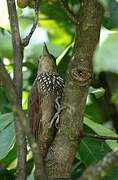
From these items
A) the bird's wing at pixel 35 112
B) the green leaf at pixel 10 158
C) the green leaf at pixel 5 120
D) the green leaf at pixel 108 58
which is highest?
the green leaf at pixel 108 58

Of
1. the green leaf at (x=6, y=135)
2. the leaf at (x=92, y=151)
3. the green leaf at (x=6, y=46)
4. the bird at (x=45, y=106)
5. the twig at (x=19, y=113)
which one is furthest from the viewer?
the green leaf at (x=6, y=46)

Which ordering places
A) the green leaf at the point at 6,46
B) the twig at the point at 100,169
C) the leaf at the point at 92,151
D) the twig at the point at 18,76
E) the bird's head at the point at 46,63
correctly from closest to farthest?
the twig at the point at 100,169
the twig at the point at 18,76
the leaf at the point at 92,151
the bird's head at the point at 46,63
the green leaf at the point at 6,46

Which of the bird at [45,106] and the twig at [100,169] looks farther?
the bird at [45,106]

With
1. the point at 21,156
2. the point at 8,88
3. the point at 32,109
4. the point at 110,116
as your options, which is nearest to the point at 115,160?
the point at 8,88

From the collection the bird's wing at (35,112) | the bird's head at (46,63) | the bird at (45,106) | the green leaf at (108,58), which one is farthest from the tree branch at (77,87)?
the bird's head at (46,63)

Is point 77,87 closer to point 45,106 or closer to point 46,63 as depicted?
point 45,106

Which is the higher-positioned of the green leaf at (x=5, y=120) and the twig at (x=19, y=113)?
the twig at (x=19, y=113)

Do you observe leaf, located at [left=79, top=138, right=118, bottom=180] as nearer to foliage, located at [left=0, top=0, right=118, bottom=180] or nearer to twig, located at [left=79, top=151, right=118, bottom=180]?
foliage, located at [left=0, top=0, right=118, bottom=180]

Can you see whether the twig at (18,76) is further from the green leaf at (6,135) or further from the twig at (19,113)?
the green leaf at (6,135)

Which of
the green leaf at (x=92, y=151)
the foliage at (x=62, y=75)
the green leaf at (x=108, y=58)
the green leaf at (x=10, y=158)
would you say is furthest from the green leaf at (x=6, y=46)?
the green leaf at (x=108, y=58)
